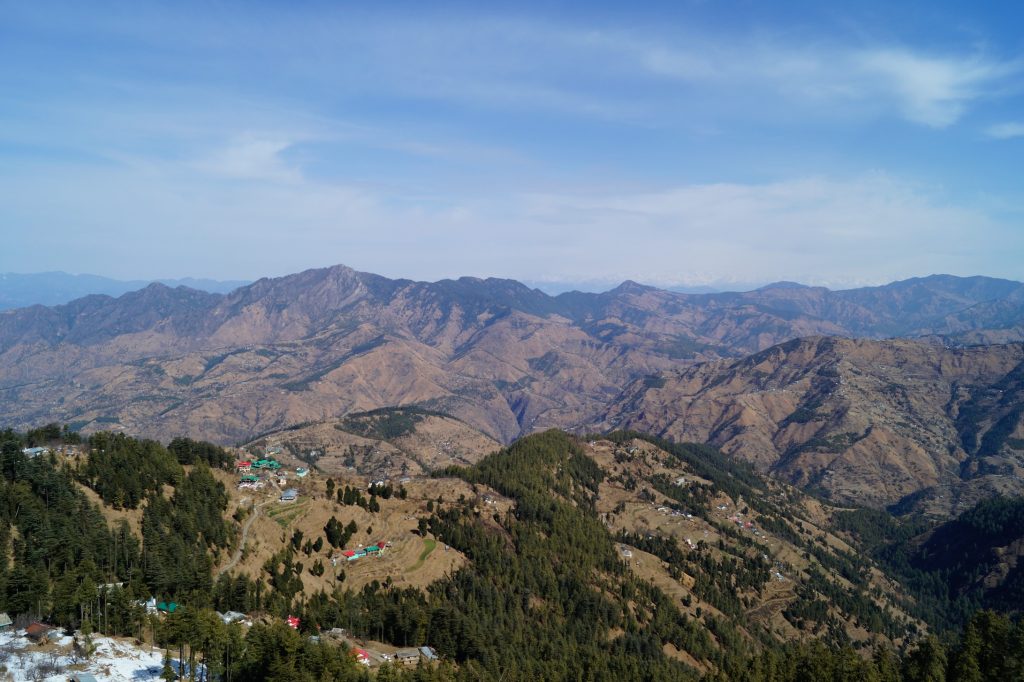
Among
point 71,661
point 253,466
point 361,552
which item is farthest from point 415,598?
point 253,466

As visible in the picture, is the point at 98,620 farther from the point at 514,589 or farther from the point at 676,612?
the point at 676,612

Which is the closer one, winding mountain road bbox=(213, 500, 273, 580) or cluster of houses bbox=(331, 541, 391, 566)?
winding mountain road bbox=(213, 500, 273, 580)

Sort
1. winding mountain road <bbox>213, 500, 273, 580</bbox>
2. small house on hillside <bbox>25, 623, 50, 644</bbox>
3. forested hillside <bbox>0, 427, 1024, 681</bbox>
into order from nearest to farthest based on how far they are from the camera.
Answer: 1. small house on hillside <bbox>25, 623, 50, 644</bbox>
2. forested hillside <bbox>0, 427, 1024, 681</bbox>
3. winding mountain road <bbox>213, 500, 273, 580</bbox>

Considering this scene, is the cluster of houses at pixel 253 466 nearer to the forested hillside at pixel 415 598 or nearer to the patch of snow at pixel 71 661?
the forested hillside at pixel 415 598

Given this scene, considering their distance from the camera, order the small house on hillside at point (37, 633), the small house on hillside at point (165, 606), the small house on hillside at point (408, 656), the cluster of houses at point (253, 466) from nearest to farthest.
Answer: the small house on hillside at point (37, 633) < the small house on hillside at point (165, 606) < the small house on hillside at point (408, 656) < the cluster of houses at point (253, 466)

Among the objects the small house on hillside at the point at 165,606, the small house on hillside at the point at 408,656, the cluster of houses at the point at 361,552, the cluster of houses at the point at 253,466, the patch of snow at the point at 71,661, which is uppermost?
the patch of snow at the point at 71,661

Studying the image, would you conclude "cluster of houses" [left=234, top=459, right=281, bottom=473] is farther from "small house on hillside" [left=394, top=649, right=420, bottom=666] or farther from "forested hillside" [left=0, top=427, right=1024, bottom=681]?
"small house on hillside" [left=394, top=649, right=420, bottom=666]

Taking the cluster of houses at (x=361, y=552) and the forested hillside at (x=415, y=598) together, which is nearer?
the forested hillside at (x=415, y=598)

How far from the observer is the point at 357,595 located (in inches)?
4515

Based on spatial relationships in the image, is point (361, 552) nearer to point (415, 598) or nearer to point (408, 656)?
point (415, 598)

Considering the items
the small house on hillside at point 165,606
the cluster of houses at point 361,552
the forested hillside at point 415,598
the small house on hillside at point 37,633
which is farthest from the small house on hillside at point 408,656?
the small house on hillside at point 37,633

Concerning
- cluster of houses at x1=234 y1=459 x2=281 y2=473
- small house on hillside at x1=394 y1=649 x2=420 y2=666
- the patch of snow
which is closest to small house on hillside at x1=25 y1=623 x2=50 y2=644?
the patch of snow

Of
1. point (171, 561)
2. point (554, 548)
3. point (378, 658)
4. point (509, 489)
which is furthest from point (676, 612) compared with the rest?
point (171, 561)

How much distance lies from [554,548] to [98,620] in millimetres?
111483
